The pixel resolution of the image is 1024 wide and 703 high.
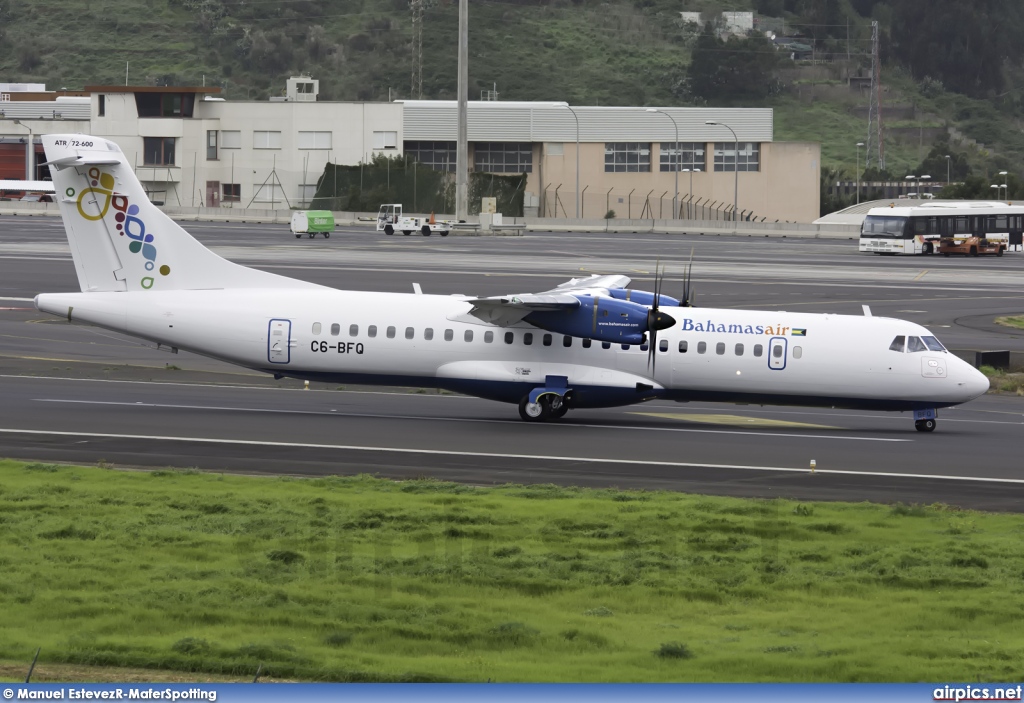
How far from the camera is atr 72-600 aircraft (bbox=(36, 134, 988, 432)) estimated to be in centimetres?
3034

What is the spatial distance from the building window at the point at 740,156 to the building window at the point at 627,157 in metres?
8.01

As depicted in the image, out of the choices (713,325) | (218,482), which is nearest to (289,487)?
(218,482)

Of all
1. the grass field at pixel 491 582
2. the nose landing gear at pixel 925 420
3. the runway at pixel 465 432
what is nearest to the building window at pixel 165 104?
the runway at pixel 465 432

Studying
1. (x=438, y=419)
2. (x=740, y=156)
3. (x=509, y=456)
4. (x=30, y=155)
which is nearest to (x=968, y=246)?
(x=740, y=156)

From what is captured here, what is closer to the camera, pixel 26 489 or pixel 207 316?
pixel 26 489

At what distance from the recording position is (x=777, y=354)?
3038 cm

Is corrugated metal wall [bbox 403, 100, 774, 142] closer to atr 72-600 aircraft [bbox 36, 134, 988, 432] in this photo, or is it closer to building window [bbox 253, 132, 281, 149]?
building window [bbox 253, 132, 281, 149]

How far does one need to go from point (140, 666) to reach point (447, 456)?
14.1 m

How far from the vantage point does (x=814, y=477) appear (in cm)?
2469

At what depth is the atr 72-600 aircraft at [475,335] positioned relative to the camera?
30.3m

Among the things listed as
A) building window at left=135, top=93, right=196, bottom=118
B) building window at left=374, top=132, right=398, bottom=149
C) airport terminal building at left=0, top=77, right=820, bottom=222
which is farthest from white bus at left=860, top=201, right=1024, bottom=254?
building window at left=135, top=93, right=196, bottom=118

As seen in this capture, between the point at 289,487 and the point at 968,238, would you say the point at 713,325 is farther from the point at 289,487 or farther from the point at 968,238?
the point at 968,238

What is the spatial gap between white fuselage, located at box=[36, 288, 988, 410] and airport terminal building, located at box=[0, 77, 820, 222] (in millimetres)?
101562

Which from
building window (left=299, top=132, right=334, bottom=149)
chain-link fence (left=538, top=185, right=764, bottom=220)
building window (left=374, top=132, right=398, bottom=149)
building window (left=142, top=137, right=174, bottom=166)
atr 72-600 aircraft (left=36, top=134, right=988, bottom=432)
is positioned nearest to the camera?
atr 72-600 aircraft (left=36, top=134, right=988, bottom=432)
